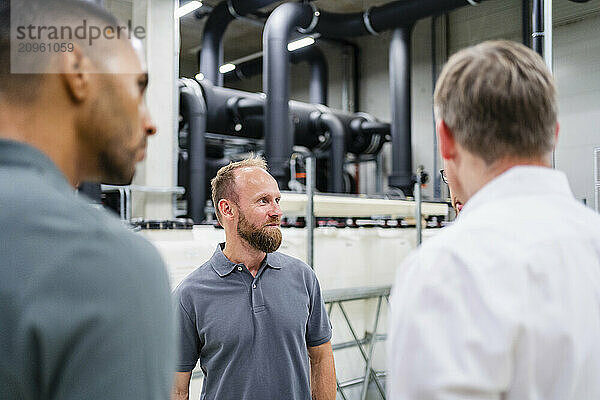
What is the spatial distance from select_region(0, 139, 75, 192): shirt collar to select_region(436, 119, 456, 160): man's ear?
481 millimetres

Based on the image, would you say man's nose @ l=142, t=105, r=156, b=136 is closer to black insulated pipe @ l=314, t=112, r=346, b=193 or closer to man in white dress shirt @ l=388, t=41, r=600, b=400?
man in white dress shirt @ l=388, t=41, r=600, b=400

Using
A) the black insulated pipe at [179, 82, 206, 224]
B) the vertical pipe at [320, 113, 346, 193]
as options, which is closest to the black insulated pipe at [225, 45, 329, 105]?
the vertical pipe at [320, 113, 346, 193]

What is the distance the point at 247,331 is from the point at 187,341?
0.58 feet

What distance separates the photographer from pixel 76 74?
1.92ft

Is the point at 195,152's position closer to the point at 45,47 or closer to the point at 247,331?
the point at 247,331

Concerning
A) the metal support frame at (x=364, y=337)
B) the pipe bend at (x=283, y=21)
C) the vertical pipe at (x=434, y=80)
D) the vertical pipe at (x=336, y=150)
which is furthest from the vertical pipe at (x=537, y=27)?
the vertical pipe at (x=434, y=80)

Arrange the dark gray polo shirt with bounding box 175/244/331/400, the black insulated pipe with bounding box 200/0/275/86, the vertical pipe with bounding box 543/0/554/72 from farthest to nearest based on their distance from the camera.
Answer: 1. the black insulated pipe with bounding box 200/0/275/86
2. the vertical pipe with bounding box 543/0/554/72
3. the dark gray polo shirt with bounding box 175/244/331/400

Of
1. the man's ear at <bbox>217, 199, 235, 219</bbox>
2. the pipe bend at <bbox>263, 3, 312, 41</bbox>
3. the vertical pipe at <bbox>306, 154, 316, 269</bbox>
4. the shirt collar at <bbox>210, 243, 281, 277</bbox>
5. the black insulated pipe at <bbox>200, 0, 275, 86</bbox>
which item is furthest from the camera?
the black insulated pipe at <bbox>200, 0, 275, 86</bbox>

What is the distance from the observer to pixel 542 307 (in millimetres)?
636

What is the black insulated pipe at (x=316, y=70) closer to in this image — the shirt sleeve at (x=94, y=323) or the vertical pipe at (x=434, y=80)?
the vertical pipe at (x=434, y=80)

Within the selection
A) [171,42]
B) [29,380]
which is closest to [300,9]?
[171,42]

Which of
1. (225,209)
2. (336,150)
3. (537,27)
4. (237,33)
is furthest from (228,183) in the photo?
(237,33)

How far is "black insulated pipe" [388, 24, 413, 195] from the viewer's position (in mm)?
5727

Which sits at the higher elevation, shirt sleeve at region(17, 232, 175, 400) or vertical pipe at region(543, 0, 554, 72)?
vertical pipe at region(543, 0, 554, 72)
